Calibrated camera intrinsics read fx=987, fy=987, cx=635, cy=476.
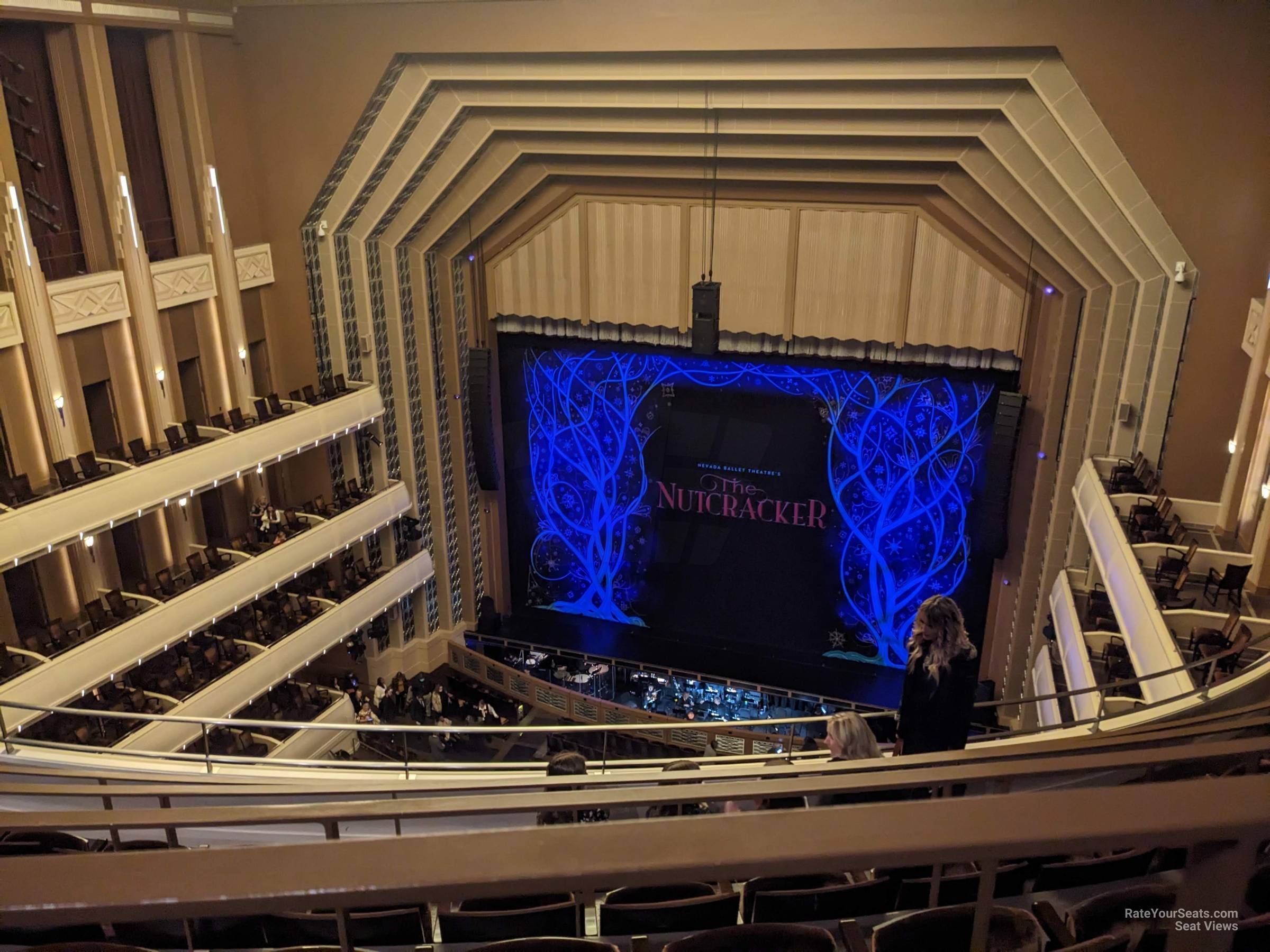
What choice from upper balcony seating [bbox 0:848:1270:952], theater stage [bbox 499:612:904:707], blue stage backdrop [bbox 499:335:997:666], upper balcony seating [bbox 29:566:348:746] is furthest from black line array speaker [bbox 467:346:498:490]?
upper balcony seating [bbox 0:848:1270:952]

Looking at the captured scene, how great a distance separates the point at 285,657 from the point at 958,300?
8.58m

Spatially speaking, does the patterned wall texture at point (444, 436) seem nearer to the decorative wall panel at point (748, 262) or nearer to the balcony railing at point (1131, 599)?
the decorative wall panel at point (748, 262)

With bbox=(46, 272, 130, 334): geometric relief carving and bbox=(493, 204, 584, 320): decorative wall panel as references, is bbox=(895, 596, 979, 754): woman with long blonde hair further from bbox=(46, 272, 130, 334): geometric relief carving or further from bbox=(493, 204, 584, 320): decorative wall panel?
bbox=(493, 204, 584, 320): decorative wall panel

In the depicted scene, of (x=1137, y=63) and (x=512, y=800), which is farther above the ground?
(x=1137, y=63)

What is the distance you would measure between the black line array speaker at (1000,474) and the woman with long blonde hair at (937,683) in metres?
7.11

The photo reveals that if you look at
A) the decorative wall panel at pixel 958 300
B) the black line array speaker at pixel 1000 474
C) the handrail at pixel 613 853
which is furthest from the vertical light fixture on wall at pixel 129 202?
the handrail at pixel 613 853

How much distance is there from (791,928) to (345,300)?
11.8 m

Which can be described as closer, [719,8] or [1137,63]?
[1137,63]

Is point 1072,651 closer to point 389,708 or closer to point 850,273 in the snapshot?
point 850,273

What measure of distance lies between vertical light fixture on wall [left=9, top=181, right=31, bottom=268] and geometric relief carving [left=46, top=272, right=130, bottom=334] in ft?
1.61

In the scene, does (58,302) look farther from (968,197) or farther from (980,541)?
(980,541)

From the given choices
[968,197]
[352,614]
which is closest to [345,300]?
[352,614]

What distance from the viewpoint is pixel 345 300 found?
12398 millimetres

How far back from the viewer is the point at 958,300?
36.1 feet
